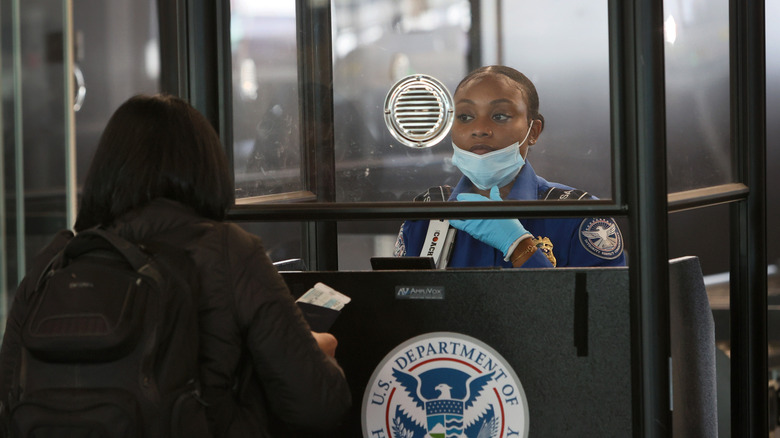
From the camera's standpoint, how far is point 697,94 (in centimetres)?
199

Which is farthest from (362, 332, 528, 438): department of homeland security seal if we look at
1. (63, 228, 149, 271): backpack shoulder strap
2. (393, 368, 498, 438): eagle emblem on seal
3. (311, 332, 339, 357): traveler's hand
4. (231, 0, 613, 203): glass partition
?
(63, 228, 149, 271): backpack shoulder strap

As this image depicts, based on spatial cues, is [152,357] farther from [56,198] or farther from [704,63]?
[56,198]

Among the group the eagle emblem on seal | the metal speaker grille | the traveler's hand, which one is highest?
the metal speaker grille

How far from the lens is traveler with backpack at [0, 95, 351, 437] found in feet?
4.12

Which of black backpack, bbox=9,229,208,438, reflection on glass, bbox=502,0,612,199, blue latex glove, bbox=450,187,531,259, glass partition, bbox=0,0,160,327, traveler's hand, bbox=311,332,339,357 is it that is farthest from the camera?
glass partition, bbox=0,0,160,327

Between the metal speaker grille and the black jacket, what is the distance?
1.67 ft

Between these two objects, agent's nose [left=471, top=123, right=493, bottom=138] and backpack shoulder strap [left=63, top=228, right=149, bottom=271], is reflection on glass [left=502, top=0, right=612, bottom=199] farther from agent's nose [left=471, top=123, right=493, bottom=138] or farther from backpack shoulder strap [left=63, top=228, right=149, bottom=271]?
backpack shoulder strap [left=63, top=228, right=149, bottom=271]

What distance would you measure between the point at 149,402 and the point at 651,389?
94cm

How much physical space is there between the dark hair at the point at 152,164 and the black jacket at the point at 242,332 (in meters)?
0.03

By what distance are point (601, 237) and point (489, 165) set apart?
0.35 m

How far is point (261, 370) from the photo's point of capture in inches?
54.4

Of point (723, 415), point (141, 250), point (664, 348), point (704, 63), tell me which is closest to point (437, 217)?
point (664, 348)

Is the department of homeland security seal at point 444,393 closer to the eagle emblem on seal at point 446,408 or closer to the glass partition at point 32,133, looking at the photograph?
the eagle emblem on seal at point 446,408

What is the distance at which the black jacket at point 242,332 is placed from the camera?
135 centimetres
